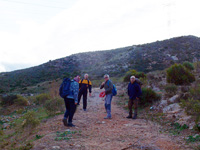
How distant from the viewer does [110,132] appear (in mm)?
6160

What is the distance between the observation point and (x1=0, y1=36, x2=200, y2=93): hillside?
38.7 metres

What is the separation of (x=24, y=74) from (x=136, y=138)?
47458mm

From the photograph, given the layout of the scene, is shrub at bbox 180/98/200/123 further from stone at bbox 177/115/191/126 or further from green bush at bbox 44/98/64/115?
green bush at bbox 44/98/64/115

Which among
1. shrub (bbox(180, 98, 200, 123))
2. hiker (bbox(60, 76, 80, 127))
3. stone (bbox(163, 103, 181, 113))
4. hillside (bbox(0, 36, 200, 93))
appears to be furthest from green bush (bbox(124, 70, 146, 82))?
hiker (bbox(60, 76, 80, 127))

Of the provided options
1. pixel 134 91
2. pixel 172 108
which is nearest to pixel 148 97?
pixel 172 108

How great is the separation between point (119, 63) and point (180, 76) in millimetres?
30380

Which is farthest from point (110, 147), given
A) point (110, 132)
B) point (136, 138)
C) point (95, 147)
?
point (110, 132)

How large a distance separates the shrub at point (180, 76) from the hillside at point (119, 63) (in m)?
20.1

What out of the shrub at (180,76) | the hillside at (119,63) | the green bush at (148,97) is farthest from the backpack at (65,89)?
the hillside at (119,63)

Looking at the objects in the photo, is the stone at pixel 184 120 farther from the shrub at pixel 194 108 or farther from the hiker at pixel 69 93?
the hiker at pixel 69 93

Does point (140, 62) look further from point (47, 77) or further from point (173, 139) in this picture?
point (173, 139)

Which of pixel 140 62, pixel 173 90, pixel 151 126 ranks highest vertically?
pixel 140 62

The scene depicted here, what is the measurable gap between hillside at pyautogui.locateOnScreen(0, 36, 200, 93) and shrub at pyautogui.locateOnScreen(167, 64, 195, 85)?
20141 millimetres

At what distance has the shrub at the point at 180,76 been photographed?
45.4 ft
